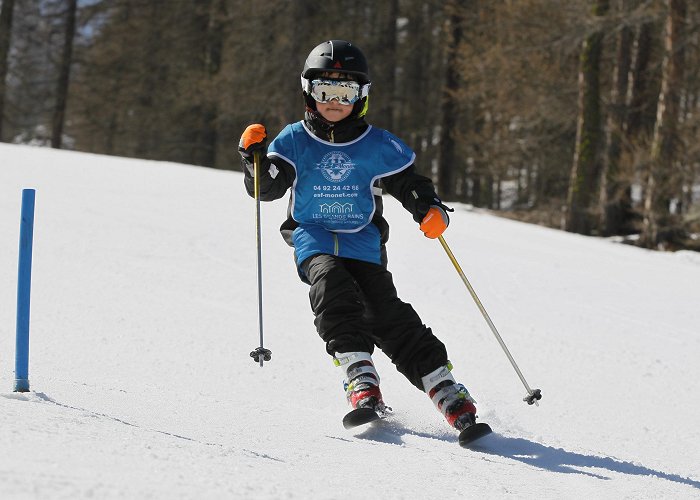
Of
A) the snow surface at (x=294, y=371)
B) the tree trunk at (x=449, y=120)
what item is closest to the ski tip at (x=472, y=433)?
the snow surface at (x=294, y=371)

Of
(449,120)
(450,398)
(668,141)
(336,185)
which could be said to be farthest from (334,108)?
(449,120)

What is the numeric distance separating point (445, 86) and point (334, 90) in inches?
764

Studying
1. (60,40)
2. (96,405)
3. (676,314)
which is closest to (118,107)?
(60,40)

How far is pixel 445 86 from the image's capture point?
2311 cm

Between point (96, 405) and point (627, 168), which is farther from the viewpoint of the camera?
point (627, 168)

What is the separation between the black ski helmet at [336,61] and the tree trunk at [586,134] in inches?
481

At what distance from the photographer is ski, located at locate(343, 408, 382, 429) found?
3611 mm

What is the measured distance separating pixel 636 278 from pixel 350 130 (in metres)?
5.74

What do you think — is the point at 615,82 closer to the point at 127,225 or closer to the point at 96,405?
the point at 127,225

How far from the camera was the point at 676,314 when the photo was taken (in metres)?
7.56

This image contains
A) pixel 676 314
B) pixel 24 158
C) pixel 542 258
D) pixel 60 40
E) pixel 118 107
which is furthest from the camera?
pixel 118 107

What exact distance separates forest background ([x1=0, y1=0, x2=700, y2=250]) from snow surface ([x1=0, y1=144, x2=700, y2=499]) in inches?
171

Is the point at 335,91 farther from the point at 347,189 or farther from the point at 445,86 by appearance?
the point at 445,86

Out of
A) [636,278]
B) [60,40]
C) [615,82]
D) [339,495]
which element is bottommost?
[339,495]
